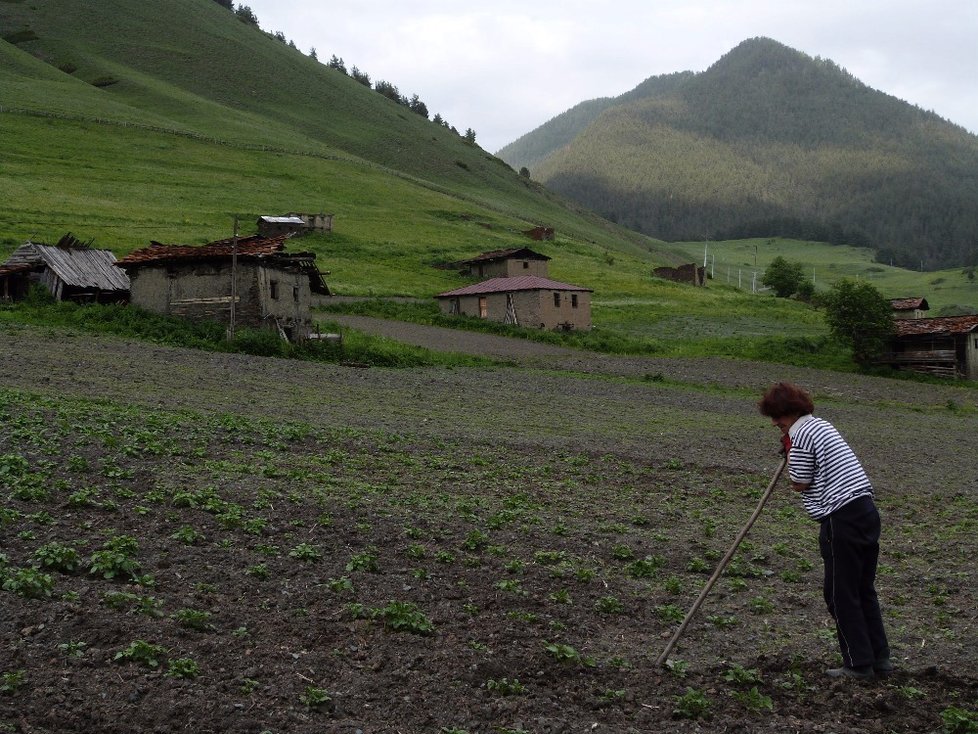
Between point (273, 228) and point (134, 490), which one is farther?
point (273, 228)

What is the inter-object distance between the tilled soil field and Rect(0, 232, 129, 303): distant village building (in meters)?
23.6

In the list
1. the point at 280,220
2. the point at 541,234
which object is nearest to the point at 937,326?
the point at 280,220

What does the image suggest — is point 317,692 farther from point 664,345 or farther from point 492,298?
point 492,298

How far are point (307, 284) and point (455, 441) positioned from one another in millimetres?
25540

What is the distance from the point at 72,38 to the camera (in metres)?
173

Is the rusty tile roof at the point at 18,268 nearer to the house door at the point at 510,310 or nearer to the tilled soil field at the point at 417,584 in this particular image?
the tilled soil field at the point at 417,584

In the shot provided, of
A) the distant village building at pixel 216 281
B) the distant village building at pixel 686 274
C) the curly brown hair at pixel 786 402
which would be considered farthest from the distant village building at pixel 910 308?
the curly brown hair at pixel 786 402

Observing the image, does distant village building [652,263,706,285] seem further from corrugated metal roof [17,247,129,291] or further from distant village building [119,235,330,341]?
corrugated metal roof [17,247,129,291]

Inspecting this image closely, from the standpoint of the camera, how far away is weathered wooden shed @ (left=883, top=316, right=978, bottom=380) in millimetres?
57000

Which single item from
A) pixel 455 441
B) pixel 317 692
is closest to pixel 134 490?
pixel 317 692

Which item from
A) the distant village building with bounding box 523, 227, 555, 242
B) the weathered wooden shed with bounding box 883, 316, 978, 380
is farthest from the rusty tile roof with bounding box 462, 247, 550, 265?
the distant village building with bounding box 523, 227, 555, 242

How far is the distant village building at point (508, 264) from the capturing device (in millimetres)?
79438

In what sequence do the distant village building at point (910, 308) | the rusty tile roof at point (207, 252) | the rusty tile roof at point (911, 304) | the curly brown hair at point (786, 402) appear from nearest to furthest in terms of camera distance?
A: the curly brown hair at point (786, 402) < the rusty tile roof at point (207, 252) < the distant village building at point (910, 308) < the rusty tile roof at point (911, 304)

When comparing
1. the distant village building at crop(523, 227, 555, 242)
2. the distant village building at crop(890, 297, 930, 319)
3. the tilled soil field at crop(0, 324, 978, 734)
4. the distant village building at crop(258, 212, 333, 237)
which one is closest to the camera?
the tilled soil field at crop(0, 324, 978, 734)
